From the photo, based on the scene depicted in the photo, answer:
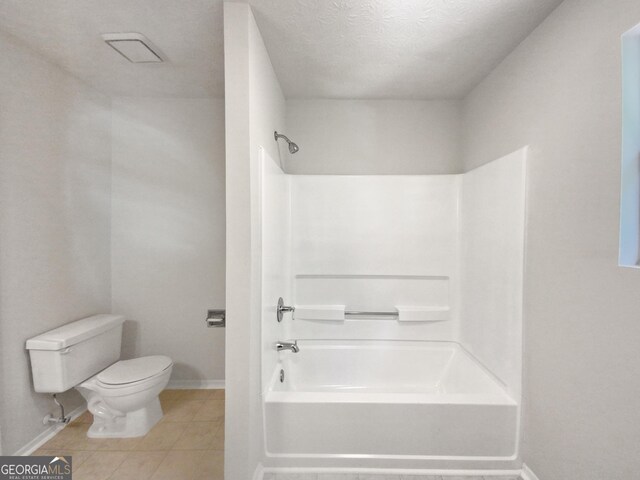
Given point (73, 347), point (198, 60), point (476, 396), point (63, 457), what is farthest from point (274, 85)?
point (63, 457)

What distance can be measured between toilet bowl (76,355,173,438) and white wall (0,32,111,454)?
0.30 metres

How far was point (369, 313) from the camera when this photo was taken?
104 inches

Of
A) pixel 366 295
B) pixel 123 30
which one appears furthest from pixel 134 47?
pixel 366 295

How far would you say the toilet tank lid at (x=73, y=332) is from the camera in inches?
77.5

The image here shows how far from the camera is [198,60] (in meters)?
2.09

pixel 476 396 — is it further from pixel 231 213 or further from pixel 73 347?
pixel 73 347

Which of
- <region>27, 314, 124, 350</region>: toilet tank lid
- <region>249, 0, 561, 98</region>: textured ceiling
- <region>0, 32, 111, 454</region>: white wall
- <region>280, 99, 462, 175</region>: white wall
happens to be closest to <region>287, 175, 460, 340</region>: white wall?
<region>280, 99, 462, 175</region>: white wall

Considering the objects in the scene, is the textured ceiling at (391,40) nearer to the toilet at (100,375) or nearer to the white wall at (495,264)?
the white wall at (495,264)

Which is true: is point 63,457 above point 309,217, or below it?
below

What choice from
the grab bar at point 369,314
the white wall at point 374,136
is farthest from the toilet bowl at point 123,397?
the white wall at point 374,136

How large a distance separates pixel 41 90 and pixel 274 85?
Answer: 147cm

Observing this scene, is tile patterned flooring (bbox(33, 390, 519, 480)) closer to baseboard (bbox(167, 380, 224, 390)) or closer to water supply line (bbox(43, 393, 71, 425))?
water supply line (bbox(43, 393, 71, 425))

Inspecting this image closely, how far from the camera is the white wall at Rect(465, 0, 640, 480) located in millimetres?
1194

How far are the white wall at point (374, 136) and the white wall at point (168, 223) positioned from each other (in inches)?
28.2
